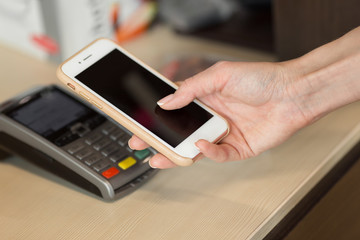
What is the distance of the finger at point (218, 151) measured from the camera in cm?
65

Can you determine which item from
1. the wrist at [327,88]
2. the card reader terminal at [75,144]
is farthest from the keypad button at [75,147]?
the wrist at [327,88]

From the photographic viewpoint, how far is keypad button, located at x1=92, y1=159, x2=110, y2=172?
2.22 feet

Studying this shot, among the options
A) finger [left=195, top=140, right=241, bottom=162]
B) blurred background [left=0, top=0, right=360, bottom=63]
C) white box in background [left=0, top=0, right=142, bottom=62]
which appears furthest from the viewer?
white box in background [left=0, top=0, right=142, bottom=62]

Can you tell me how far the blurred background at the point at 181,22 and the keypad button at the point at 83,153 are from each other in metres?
0.34

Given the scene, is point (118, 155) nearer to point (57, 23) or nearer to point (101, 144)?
point (101, 144)

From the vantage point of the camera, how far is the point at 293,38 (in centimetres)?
89

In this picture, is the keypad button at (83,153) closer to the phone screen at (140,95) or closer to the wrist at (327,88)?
the phone screen at (140,95)

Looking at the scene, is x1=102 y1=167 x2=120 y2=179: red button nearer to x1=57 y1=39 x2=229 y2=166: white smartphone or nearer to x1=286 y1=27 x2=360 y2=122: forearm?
x1=57 y1=39 x2=229 y2=166: white smartphone

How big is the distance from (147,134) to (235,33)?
0.46 metres

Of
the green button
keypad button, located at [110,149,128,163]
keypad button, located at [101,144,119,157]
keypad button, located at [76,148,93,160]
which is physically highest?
keypad button, located at [76,148,93,160]

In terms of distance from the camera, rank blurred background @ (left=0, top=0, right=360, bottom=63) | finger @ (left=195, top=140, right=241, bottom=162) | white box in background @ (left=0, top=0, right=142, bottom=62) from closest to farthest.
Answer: finger @ (left=195, top=140, right=241, bottom=162) → blurred background @ (left=0, top=0, right=360, bottom=63) → white box in background @ (left=0, top=0, right=142, bottom=62)

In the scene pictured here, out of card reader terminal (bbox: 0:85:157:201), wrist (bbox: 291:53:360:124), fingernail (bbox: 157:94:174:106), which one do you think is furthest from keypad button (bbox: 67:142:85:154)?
wrist (bbox: 291:53:360:124)

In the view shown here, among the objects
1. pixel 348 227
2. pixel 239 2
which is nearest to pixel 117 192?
pixel 348 227

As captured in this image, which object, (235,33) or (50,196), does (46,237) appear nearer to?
(50,196)
